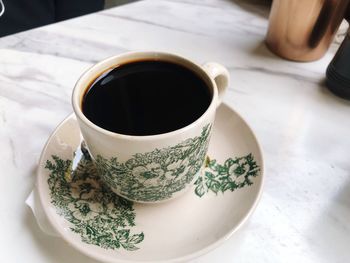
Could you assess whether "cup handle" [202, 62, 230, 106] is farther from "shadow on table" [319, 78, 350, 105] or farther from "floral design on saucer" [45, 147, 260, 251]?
"shadow on table" [319, 78, 350, 105]

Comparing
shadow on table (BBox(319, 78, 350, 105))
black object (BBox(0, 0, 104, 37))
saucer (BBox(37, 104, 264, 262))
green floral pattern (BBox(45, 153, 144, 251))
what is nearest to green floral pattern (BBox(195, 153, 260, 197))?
saucer (BBox(37, 104, 264, 262))

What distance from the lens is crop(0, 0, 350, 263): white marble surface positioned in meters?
0.44

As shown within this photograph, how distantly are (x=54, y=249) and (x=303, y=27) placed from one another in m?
0.57

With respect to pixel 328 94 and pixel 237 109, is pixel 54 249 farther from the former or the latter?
pixel 328 94

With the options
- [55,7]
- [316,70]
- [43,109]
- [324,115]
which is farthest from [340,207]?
[55,7]

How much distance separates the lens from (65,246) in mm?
427

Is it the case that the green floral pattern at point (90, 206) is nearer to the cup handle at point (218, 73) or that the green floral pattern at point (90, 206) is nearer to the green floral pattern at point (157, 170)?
the green floral pattern at point (157, 170)

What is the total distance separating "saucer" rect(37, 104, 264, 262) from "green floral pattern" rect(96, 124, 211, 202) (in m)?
0.03

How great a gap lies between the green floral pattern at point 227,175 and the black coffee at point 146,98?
0.11 meters

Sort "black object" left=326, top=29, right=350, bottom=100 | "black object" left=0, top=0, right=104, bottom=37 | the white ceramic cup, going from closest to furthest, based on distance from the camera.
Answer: the white ceramic cup → "black object" left=326, top=29, right=350, bottom=100 → "black object" left=0, top=0, right=104, bottom=37

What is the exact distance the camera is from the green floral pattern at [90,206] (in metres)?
0.41

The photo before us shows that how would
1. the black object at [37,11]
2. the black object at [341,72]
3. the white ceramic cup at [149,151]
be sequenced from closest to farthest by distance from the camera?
the white ceramic cup at [149,151], the black object at [341,72], the black object at [37,11]

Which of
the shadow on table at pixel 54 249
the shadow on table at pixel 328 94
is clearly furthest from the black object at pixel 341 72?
the shadow on table at pixel 54 249

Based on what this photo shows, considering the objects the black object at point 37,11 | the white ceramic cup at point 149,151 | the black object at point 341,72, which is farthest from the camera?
the black object at point 37,11
